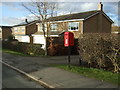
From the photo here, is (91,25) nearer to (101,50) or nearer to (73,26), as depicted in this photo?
(73,26)

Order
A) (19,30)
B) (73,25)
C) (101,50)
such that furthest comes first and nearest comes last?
(19,30)
(73,25)
(101,50)

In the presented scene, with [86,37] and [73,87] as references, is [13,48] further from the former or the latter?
[73,87]

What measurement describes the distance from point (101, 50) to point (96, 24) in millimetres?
22097

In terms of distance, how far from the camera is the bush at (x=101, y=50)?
934cm

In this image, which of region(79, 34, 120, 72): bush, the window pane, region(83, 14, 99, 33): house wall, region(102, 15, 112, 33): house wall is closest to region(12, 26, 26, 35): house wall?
the window pane

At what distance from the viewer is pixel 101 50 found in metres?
10.0

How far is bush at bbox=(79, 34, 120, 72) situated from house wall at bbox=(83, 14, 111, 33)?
18.3 m

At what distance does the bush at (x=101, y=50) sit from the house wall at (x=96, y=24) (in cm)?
1835

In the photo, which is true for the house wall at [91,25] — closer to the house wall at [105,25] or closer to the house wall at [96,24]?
the house wall at [96,24]

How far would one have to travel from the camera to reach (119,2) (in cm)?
1282

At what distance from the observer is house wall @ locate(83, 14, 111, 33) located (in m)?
29.5

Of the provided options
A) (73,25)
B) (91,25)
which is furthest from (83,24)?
(91,25)

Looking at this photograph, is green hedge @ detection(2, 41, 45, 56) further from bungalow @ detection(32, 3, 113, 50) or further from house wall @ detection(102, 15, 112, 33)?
house wall @ detection(102, 15, 112, 33)

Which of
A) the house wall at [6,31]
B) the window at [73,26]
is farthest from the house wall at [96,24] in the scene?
the house wall at [6,31]
